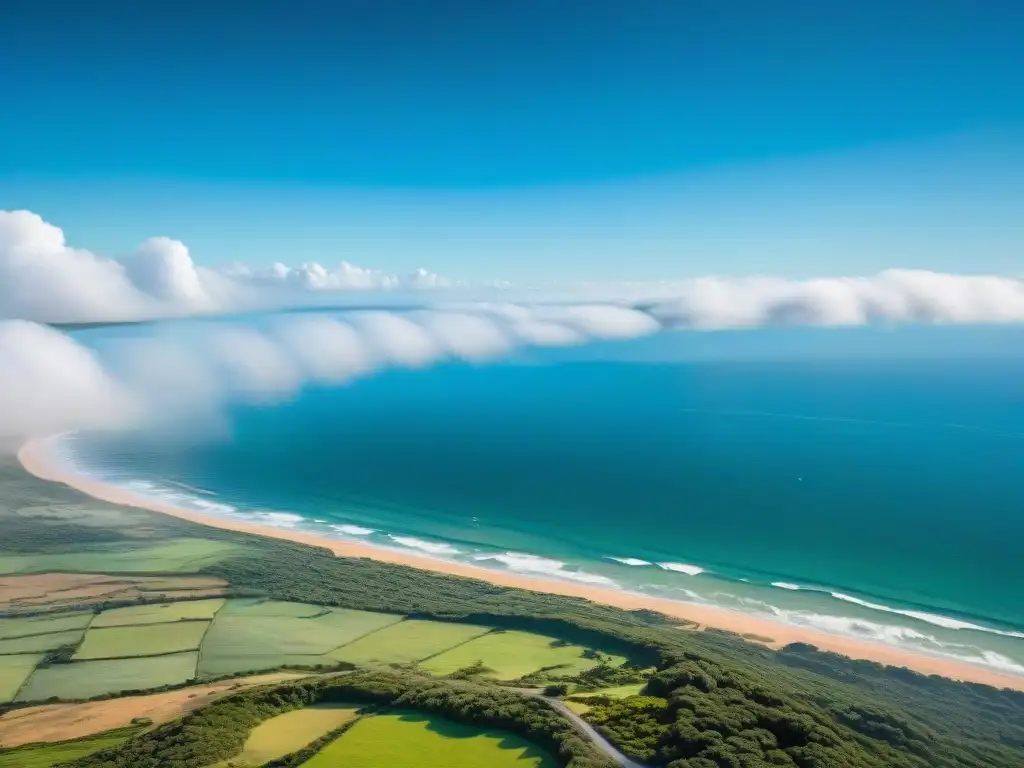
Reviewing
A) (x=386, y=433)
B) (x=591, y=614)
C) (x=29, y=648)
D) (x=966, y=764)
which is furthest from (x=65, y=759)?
(x=386, y=433)

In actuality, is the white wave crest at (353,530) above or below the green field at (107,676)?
above

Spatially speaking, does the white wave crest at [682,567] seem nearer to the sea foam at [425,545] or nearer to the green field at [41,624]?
the sea foam at [425,545]

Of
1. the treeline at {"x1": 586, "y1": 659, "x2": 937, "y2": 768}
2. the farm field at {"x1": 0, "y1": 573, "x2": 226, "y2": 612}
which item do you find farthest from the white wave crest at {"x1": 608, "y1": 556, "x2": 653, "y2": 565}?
the farm field at {"x1": 0, "y1": 573, "x2": 226, "y2": 612}

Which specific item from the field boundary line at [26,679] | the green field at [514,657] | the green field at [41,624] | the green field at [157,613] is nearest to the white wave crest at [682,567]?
the green field at [514,657]

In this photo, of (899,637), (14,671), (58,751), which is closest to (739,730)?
(899,637)

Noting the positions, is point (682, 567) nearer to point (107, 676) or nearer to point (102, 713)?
point (107, 676)

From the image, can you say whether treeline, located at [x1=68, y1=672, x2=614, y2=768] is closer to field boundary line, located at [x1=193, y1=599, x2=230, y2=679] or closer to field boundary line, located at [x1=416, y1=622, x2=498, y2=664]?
field boundary line, located at [x1=416, y1=622, x2=498, y2=664]

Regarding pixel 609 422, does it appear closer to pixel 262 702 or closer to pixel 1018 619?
pixel 1018 619
